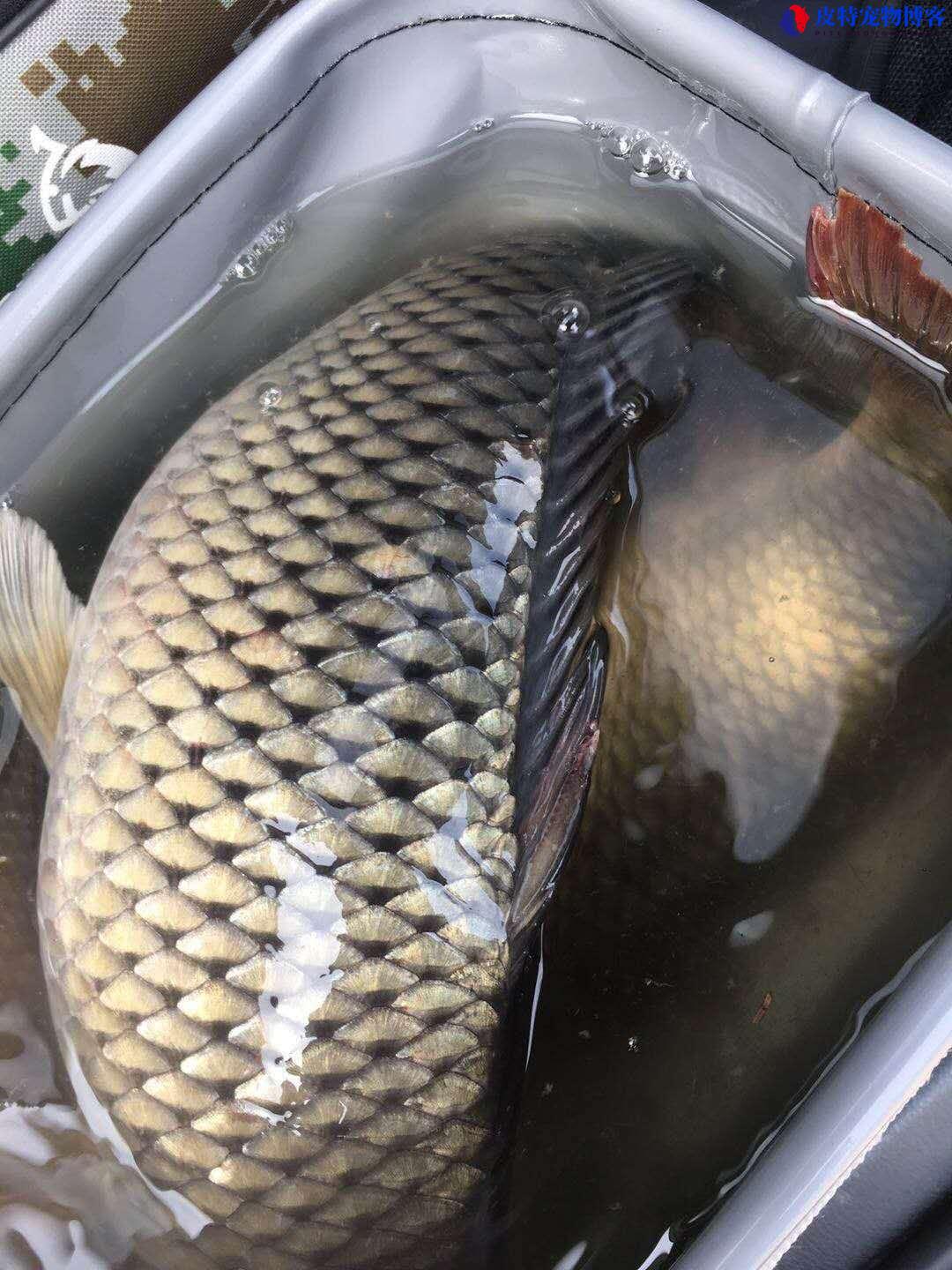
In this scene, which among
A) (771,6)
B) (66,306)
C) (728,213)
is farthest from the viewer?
(771,6)

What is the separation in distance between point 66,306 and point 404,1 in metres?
0.35

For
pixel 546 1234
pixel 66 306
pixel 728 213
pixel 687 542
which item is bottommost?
pixel 546 1234

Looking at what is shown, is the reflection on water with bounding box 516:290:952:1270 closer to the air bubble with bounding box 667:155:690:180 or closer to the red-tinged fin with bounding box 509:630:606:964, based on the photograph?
the red-tinged fin with bounding box 509:630:606:964

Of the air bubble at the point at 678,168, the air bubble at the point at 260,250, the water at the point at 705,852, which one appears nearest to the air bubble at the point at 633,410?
the water at the point at 705,852

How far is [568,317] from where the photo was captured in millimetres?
771

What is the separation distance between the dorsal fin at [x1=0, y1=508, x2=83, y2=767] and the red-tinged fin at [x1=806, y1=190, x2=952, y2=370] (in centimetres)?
59

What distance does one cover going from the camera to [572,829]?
717 mm

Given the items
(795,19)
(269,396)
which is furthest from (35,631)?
(795,19)

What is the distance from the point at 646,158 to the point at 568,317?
21 centimetres

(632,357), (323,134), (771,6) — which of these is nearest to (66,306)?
(323,134)

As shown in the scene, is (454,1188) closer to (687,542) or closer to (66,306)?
(687,542)

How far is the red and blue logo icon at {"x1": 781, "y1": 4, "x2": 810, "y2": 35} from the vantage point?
3.46ft

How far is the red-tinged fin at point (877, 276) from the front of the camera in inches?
27.0

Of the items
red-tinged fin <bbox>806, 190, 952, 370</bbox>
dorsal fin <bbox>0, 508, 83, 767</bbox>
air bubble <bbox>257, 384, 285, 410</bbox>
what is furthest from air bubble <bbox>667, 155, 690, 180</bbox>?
dorsal fin <bbox>0, 508, 83, 767</bbox>
